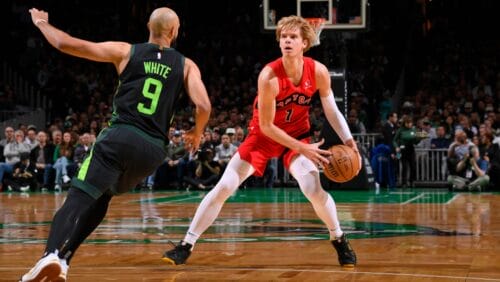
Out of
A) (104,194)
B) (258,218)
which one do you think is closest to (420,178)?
(258,218)

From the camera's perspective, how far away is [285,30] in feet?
25.2

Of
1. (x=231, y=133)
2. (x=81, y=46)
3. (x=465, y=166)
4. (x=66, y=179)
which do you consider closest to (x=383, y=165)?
(x=465, y=166)

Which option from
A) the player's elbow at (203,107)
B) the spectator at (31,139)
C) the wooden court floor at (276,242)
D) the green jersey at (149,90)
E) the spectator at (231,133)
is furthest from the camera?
the spectator at (31,139)

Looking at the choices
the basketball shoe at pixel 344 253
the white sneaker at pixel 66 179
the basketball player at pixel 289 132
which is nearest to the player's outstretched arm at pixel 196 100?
the basketball player at pixel 289 132

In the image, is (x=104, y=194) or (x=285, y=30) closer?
(x=104, y=194)

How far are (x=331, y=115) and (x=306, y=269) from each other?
136 centimetres

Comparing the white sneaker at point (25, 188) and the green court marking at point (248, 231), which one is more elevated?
the green court marking at point (248, 231)

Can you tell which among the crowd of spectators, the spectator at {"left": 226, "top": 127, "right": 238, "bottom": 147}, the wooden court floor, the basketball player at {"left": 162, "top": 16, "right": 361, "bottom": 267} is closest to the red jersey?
the basketball player at {"left": 162, "top": 16, "right": 361, "bottom": 267}

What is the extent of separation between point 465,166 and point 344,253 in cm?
1330

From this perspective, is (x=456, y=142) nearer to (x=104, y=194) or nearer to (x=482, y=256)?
(x=482, y=256)

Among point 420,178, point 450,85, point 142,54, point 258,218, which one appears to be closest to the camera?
point 142,54

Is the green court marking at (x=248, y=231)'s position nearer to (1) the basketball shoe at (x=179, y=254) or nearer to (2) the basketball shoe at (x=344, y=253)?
(1) the basketball shoe at (x=179, y=254)

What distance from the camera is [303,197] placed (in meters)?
18.0

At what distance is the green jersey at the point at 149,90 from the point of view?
20.7 feet
